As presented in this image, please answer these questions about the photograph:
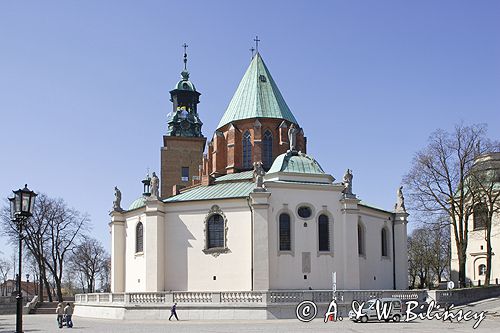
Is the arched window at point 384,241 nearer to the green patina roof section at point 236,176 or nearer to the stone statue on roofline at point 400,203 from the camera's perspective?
the stone statue on roofline at point 400,203

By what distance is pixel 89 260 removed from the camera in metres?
95.4

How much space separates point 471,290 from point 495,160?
12354mm

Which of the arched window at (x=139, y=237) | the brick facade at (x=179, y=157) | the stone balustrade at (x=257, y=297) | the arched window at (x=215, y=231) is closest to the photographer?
the stone balustrade at (x=257, y=297)

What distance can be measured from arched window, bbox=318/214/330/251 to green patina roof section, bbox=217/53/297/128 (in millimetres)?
12569

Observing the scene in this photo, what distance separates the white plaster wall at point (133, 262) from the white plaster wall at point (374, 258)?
16222mm

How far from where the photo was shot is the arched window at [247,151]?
53781 mm

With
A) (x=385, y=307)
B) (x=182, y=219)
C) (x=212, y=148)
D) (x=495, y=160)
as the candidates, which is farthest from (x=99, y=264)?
(x=385, y=307)

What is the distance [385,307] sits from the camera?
1358 inches

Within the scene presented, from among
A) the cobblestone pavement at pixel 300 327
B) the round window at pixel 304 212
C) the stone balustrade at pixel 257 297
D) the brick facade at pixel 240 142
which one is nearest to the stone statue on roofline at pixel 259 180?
the round window at pixel 304 212

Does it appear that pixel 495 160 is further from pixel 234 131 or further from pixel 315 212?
pixel 234 131

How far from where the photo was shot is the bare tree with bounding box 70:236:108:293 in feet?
310

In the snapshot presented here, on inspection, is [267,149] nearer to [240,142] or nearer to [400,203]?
[240,142]

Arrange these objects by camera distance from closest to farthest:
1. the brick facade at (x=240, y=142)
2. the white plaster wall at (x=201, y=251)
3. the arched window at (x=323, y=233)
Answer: the white plaster wall at (x=201, y=251) → the arched window at (x=323, y=233) → the brick facade at (x=240, y=142)

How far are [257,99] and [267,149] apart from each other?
15.4 feet
